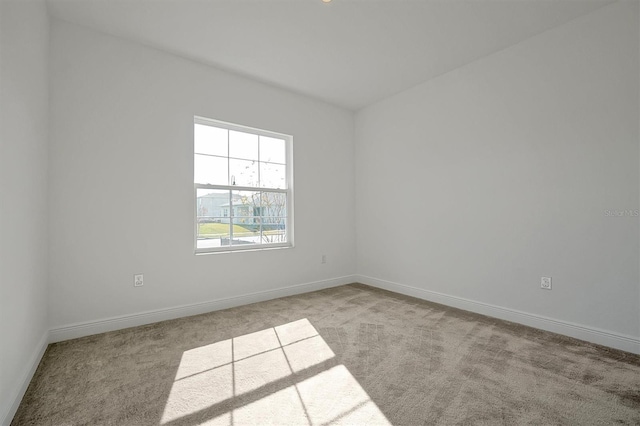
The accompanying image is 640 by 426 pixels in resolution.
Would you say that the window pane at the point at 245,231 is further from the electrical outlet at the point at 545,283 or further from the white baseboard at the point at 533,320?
the electrical outlet at the point at 545,283

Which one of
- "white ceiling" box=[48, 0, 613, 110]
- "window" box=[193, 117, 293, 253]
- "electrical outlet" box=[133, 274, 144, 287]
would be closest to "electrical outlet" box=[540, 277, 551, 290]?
"white ceiling" box=[48, 0, 613, 110]

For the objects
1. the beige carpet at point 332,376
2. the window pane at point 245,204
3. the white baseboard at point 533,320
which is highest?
the window pane at point 245,204

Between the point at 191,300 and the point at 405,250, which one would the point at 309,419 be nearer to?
the point at 191,300

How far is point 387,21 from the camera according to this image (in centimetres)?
273

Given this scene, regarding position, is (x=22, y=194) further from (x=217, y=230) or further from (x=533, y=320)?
(x=533, y=320)

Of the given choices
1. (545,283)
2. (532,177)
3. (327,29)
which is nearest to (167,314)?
(327,29)

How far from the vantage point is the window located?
354cm

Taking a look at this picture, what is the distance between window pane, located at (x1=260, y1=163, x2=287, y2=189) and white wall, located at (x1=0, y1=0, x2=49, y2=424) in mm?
2170

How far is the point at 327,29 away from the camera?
2.84 metres

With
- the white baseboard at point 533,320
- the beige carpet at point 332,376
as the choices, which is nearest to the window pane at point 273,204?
the beige carpet at point 332,376

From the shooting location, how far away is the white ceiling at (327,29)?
2.53 metres

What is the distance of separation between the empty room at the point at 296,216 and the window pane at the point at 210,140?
0.03 meters

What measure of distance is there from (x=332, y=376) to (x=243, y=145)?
9.49 feet

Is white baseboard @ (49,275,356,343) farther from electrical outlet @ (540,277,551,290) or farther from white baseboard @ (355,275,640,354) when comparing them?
electrical outlet @ (540,277,551,290)
